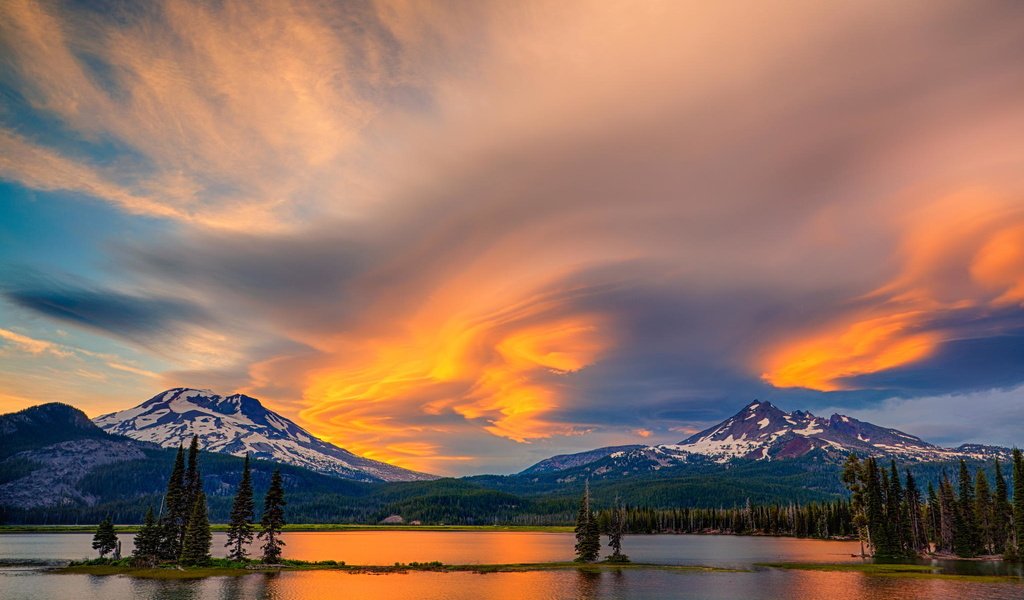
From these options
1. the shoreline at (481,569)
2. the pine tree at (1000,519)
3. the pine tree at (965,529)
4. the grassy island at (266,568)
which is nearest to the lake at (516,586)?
the shoreline at (481,569)

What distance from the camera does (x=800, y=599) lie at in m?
77.8

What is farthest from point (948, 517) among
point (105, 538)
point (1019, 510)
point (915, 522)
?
point (105, 538)

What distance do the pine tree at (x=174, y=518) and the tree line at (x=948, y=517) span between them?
132 m

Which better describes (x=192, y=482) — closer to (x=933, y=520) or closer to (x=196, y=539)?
(x=196, y=539)

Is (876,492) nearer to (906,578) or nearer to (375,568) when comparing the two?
(906,578)

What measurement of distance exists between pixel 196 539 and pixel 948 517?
16067cm

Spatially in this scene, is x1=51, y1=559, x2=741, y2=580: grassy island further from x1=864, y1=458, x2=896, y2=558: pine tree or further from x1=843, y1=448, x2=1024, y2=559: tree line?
x1=843, y1=448, x2=1024, y2=559: tree line

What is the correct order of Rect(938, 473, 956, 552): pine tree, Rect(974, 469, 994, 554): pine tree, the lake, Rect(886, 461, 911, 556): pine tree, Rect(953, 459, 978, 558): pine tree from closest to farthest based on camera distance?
the lake
Rect(886, 461, 911, 556): pine tree
Rect(953, 459, 978, 558): pine tree
Rect(938, 473, 956, 552): pine tree
Rect(974, 469, 994, 554): pine tree

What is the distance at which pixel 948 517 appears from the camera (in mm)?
149250

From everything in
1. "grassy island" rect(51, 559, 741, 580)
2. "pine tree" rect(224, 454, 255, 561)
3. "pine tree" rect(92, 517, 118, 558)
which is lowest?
"grassy island" rect(51, 559, 741, 580)

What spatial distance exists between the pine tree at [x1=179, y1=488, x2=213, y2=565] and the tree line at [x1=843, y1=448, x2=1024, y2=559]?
12621cm

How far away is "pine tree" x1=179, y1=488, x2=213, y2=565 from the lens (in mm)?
107875

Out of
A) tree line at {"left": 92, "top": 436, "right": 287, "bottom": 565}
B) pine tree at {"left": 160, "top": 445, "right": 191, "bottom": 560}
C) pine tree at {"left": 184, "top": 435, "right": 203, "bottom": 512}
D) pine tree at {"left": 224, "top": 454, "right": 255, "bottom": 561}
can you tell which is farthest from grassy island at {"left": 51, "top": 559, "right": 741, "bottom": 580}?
pine tree at {"left": 184, "top": 435, "right": 203, "bottom": 512}

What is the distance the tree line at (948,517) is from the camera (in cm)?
13388
